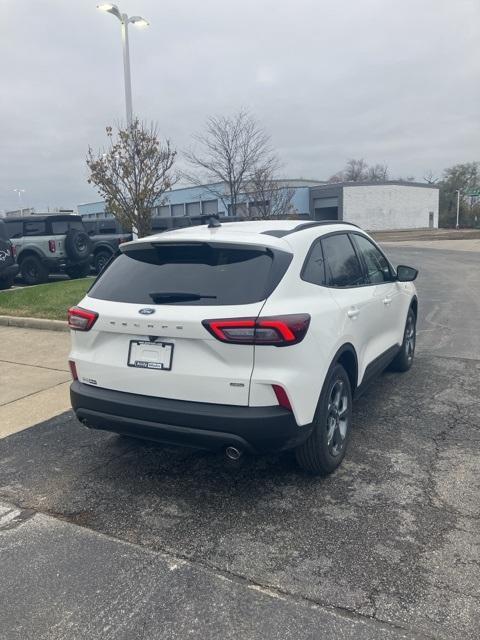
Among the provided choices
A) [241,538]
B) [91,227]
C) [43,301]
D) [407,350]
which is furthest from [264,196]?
[241,538]

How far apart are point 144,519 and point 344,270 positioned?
7.56ft

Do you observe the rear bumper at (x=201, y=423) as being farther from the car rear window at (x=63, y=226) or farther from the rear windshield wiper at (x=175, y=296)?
the car rear window at (x=63, y=226)

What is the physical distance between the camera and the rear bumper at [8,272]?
1249cm

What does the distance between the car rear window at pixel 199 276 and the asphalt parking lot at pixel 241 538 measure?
1.30 m

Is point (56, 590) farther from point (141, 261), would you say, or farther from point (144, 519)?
point (141, 261)

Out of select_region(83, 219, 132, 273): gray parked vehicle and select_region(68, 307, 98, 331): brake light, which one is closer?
select_region(68, 307, 98, 331): brake light

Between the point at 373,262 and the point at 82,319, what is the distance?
108 inches

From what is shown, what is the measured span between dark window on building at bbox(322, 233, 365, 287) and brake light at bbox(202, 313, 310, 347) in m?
0.90

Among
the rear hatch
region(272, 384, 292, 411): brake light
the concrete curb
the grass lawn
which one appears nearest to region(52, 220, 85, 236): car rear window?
Result: the grass lawn

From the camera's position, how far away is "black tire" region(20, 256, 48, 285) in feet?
46.5

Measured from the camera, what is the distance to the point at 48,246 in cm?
1419

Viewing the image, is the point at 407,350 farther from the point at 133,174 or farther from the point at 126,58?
the point at 126,58

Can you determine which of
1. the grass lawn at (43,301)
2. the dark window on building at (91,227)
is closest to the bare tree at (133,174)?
the grass lawn at (43,301)

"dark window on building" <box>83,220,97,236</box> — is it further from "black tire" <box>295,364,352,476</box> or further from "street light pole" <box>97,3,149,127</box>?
"black tire" <box>295,364,352,476</box>
